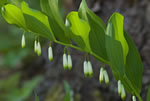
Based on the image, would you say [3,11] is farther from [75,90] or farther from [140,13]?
[75,90]

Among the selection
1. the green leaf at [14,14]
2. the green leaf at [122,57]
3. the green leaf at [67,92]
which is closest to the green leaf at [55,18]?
the green leaf at [14,14]

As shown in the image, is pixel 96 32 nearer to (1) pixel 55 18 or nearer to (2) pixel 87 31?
(2) pixel 87 31

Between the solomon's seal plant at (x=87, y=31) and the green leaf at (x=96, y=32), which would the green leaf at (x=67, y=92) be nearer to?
the solomon's seal plant at (x=87, y=31)

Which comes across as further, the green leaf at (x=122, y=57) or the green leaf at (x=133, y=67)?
the green leaf at (x=133, y=67)

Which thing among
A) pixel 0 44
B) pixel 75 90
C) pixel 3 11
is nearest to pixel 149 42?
pixel 75 90

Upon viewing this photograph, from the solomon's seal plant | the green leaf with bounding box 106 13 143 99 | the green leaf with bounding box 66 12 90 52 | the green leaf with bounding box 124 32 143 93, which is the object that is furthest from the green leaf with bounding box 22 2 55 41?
the green leaf with bounding box 124 32 143 93

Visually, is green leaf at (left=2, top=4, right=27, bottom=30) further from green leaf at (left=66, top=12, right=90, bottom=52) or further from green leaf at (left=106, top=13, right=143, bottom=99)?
green leaf at (left=106, top=13, right=143, bottom=99)
